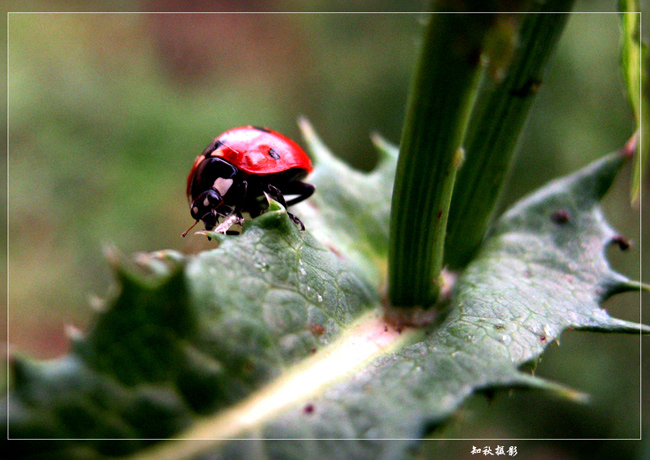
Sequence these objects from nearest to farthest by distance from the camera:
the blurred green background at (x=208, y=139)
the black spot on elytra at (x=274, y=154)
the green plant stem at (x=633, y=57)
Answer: the green plant stem at (x=633, y=57)
the black spot on elytra at (x=274, y=154)
the blurred green background at (x=208, y=139)

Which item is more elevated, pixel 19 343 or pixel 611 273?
pixel 611 273

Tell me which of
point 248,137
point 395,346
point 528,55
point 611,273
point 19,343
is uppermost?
point 528,55

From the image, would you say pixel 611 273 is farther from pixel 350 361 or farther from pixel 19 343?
pixel 19 343

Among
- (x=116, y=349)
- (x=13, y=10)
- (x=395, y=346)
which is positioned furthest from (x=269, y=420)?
(x=13, y=10)

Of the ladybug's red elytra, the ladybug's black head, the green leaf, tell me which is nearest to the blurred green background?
the ladybug's red elytra

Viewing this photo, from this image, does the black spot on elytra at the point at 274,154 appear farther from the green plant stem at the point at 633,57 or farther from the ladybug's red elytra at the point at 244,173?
the green plant stem at the point at 633,57

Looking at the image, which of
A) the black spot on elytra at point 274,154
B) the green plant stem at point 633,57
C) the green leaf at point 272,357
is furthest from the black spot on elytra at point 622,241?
the black spot on elytra at point 274,154

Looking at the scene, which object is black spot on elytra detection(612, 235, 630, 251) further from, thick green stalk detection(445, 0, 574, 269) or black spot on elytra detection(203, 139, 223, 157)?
black spot on elytra detection(203, 139, 223, 157)
